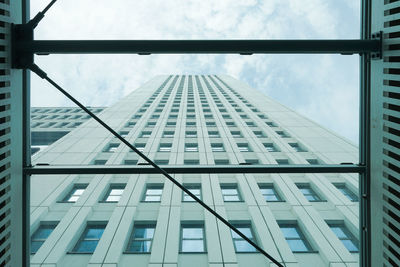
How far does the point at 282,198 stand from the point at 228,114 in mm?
16909

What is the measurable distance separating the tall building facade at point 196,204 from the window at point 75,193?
57mm

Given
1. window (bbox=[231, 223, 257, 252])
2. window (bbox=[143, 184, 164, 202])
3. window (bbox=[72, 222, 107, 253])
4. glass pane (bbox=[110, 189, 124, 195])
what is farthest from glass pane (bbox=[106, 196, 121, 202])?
window (bbox=[231, 223, 257, 252])

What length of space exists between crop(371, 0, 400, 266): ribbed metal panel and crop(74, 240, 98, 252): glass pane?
1044cm

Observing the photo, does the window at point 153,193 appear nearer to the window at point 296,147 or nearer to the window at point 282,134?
the window at point 296,147

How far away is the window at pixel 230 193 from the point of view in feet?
50.6

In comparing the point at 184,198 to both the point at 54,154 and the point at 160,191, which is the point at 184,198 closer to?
the point at 160,191

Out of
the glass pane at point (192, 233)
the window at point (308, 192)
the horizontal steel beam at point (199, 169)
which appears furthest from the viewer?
the window at point (308, 192)

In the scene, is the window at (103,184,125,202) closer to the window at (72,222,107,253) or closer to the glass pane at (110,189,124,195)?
the glass pane at (110,189,124,195)

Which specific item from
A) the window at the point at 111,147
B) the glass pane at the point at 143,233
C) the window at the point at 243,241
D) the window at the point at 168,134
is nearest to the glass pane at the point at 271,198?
the window at the point at 243,241

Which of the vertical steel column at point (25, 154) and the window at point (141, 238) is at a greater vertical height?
the vertical steel column at point (25, 154)

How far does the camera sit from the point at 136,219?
43.6ft

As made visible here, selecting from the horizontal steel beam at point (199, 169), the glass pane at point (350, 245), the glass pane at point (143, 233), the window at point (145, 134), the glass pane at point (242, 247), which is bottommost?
the glass pane at point (350, 245)

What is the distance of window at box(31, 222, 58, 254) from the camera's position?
1196cm

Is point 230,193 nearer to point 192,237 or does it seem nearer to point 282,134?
point 192,237
